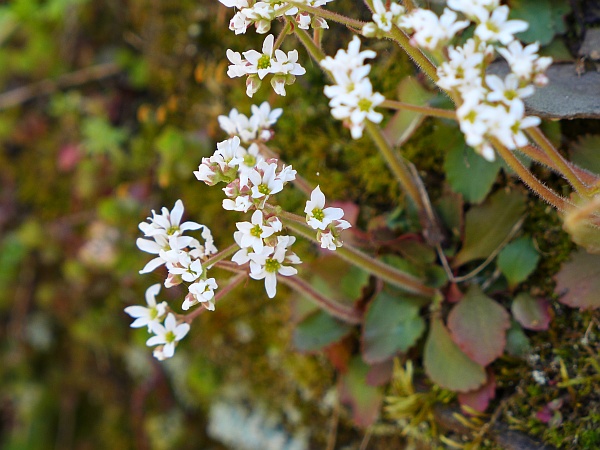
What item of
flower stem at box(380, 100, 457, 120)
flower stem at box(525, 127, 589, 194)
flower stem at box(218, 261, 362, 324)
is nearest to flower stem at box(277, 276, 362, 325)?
flower stem at box(218, 261, 362, 324)

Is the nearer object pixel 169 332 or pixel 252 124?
pixel 169 332

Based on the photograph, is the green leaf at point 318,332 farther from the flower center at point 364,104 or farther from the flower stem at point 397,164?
the flower center at point 364,104

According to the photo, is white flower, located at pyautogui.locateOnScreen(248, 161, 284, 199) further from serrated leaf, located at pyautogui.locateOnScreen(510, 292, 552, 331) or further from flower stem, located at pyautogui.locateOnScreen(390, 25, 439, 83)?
serrated leaf, located at pyautogui.locateOnScreen(510, 292, 552, 331)

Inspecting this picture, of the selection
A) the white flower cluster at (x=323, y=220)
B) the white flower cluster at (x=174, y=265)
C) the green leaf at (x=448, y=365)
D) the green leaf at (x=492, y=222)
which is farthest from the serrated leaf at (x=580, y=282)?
the white flower cluster at (x=174, y=265)

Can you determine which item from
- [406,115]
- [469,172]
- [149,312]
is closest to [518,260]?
[469,172]

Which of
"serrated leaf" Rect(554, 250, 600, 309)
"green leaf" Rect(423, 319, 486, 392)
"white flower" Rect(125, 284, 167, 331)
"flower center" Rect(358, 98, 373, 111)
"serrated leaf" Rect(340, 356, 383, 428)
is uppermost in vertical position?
"flower center" Rect(358, 98, 373, 111)

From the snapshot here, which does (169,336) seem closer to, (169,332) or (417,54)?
(169,332)
